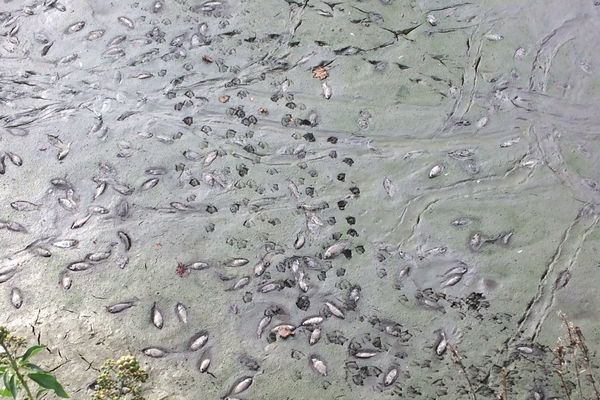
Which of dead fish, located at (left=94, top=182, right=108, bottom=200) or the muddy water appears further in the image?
dead fish, located at (left=94, top=182, right=108, bottom=200)

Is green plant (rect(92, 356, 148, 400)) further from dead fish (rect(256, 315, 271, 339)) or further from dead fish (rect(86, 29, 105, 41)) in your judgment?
dead fish (rect(86, 29, 105, 41))

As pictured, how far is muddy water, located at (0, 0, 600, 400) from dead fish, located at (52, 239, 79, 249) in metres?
0.01

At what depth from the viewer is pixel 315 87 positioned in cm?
338

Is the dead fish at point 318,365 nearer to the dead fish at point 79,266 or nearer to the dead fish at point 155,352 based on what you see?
the dead fish at point 155,352

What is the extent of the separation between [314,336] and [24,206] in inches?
55.6

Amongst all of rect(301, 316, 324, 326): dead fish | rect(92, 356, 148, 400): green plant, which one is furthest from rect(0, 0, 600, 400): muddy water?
rect(92, 356, 148, 400): green plant

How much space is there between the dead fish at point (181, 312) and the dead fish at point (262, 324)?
0.30 meters

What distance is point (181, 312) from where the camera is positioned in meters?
2.83

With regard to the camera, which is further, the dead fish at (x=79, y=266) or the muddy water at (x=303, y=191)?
the dead fish at (x=79, y=266)

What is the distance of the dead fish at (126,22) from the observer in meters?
3.62

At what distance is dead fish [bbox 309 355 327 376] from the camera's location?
2.67 metres

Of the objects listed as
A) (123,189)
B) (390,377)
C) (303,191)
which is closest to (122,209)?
(123,189)

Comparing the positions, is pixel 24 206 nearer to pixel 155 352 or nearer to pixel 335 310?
pixel 155 352

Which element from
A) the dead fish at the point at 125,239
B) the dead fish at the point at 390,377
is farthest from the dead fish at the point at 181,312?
the dead fish at the point at 390,377
